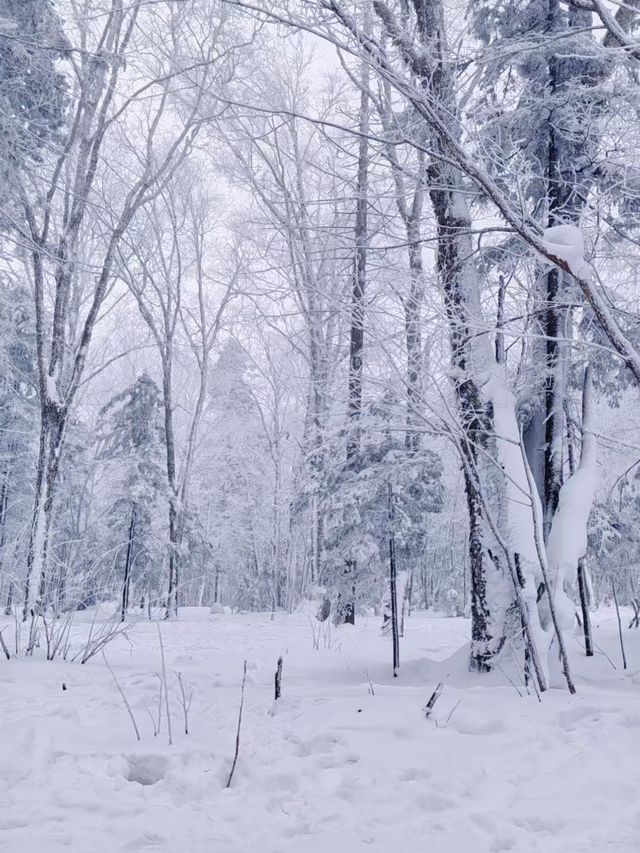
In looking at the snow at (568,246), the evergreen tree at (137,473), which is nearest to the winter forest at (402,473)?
the snow at (568,246)

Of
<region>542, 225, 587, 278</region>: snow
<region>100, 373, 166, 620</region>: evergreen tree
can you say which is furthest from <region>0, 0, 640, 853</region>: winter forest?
<region>100, 373, 166, 620</region>: evergreen tree

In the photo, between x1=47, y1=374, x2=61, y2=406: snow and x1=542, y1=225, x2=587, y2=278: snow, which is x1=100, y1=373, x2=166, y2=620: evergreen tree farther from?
x1=542, y1=225, x2=587, y2=278: snow

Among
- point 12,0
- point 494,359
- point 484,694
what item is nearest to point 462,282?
point 494,359

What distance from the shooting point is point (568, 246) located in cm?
322

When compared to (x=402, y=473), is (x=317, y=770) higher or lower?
lower

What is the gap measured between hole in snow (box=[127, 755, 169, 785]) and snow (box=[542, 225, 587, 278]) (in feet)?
11.1

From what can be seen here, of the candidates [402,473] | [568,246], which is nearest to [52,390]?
[402,473]

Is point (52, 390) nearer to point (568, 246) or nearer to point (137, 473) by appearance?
point (137, 473)

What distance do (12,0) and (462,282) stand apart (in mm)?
6814

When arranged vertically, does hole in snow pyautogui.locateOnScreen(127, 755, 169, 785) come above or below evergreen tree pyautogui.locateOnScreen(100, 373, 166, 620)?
below

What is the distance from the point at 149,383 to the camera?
59.0 feet

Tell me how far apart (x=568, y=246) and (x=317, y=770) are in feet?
10.0

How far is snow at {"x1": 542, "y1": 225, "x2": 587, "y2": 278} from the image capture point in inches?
125

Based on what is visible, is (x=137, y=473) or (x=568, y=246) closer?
(x=568, y=246)
